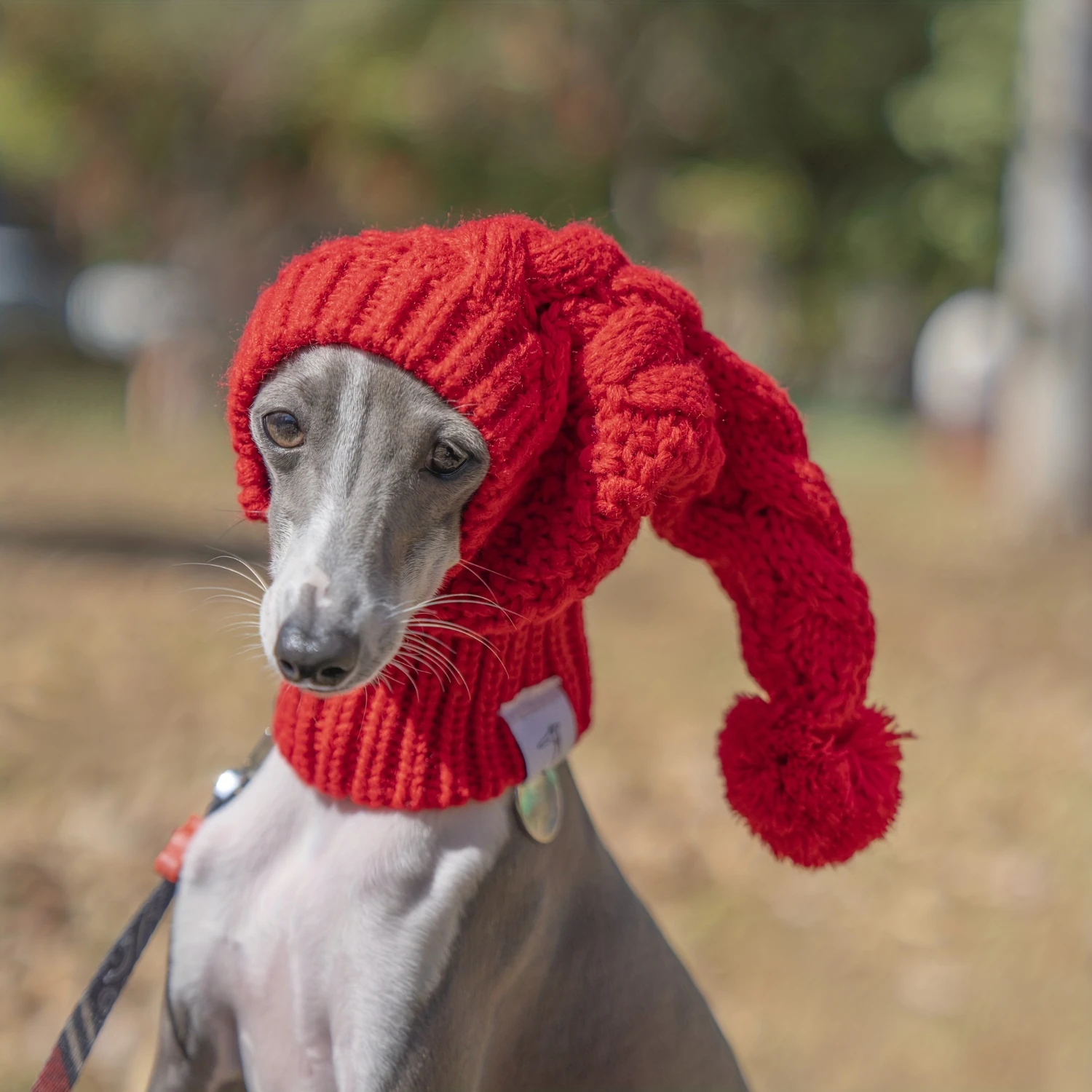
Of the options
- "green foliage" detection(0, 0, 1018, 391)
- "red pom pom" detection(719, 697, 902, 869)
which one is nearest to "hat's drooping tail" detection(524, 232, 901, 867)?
"red pom pom" detection(719, 697, 902, 869)

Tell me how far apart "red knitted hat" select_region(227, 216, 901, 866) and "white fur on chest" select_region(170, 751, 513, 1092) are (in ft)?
0.16

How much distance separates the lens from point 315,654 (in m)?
1.17

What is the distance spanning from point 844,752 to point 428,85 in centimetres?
1357

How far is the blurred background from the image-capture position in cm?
311

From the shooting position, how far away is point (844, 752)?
4.81 ft

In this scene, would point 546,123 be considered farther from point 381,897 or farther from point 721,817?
point 381,897

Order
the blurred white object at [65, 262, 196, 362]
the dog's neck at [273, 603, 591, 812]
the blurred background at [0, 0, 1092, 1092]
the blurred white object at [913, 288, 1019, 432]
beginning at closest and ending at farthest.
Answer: the dog's neck at [273, 603, 591, 812], the blurred background at [0, 0, 1092, 1092], the blurred white object at [913, 288, 1019, 432], the blurred white object at [65, 262, 196, 362]

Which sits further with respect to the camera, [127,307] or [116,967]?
[127,307]

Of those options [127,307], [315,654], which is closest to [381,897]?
[315,654]

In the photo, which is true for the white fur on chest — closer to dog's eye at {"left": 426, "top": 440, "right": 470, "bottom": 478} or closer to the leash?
the leash

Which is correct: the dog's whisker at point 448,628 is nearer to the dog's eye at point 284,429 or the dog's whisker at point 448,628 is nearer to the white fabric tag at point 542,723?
the white fabric tag at point 542,723

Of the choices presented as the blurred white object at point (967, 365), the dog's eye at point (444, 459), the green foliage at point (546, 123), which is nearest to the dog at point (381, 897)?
the dog's eye at point (444, 459)

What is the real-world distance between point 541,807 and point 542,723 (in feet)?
0.34

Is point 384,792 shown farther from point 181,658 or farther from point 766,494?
point 181,658
